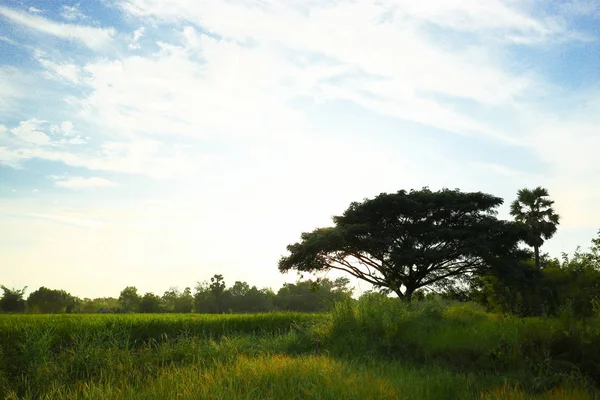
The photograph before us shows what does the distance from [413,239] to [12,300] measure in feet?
91.6

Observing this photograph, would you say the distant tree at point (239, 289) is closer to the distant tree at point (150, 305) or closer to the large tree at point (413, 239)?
the distant tree at point (150, 305)

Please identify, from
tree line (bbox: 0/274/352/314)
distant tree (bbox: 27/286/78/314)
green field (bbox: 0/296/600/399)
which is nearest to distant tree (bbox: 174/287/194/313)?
tree line (bbox: 0/274/352/314)

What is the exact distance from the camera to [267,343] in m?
12.8

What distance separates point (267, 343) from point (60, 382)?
5.81 meters

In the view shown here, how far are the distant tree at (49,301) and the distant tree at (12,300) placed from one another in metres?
1.76

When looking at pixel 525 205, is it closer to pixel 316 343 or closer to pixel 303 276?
pixel 303 276

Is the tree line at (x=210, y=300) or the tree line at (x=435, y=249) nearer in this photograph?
the tree line at (x=435, y=249)

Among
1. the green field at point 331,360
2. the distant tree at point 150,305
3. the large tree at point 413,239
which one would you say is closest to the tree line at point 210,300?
the distant tree at point 150,305

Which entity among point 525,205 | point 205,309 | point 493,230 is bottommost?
point 205,309

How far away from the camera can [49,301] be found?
3519 centimetres

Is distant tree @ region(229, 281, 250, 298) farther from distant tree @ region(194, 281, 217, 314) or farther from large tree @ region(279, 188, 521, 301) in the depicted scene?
large tree @ region(279, 188, 521, 301)

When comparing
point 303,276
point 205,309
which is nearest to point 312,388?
point 303,276

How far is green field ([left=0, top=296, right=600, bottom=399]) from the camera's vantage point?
271 inches

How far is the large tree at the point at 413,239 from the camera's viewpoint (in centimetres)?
2394
